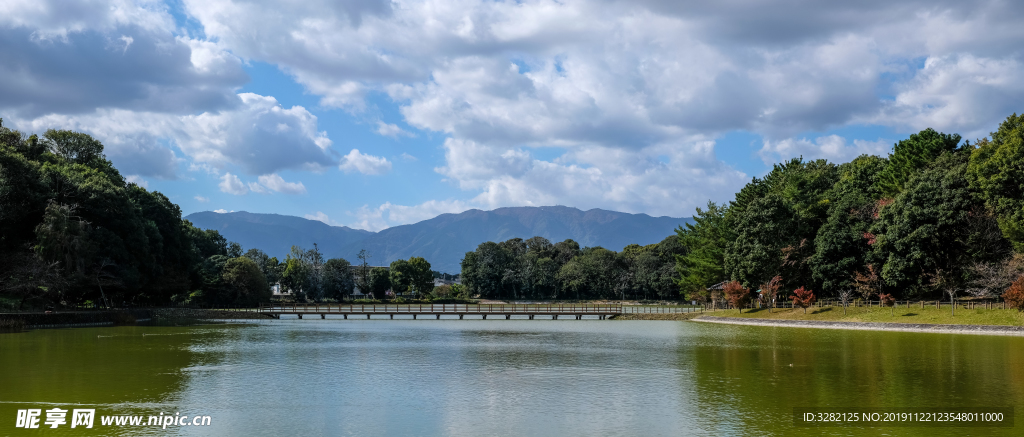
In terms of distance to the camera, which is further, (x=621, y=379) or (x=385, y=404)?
(x=621, y=379)

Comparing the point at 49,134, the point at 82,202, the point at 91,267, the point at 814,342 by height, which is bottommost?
the point at 814,342

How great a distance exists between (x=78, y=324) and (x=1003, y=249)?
62.8m

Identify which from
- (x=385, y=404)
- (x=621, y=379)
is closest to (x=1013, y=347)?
(x=621, y=379)

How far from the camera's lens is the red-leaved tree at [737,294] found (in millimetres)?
59938

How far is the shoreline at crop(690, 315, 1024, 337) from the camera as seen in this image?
1583 inches

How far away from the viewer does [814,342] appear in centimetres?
3781

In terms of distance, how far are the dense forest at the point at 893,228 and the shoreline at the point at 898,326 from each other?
3681 millimetres

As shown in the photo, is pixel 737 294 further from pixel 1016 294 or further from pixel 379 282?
pixel 379 282

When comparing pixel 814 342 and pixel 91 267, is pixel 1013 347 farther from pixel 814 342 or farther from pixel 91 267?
pixel 91 267

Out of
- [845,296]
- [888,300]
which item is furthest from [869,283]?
[845,296]

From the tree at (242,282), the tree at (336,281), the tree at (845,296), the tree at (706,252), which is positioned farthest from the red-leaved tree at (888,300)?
the tree at (336,281)

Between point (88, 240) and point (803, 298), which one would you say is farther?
point (803, 298)

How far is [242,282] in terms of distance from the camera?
8056 cm

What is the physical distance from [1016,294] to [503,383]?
33.9 m
